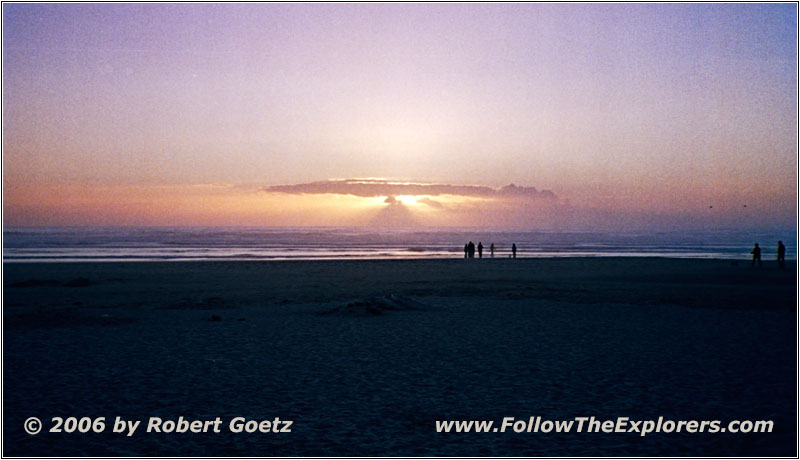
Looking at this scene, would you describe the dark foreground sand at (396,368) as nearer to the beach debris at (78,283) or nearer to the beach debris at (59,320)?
the beach debris at (59,320)

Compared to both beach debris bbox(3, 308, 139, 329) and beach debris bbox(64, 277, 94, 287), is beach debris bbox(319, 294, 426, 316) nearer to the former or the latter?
beach debris bbox(3, 308, 139, 329)

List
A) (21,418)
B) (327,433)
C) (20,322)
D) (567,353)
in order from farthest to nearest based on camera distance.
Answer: (20,322)
(567,353)
(21,418)
(327,433)

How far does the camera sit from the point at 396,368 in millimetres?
11531

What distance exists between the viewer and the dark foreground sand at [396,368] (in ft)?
25.3

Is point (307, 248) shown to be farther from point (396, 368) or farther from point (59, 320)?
point (396, 368)

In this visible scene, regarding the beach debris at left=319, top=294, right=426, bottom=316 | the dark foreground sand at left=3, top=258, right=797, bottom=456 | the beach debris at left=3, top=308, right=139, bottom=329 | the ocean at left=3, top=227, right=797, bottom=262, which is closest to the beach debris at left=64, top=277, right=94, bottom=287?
the dark foreground sand at left=3, top=258, right=797, bottom=456

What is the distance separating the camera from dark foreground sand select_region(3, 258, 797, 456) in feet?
25.3

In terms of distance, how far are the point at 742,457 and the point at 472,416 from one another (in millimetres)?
3181

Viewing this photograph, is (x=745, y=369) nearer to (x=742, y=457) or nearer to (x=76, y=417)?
(x=742, y=457)

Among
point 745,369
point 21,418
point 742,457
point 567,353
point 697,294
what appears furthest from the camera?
point 697,294

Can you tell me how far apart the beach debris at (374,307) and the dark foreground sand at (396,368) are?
0.08 metres

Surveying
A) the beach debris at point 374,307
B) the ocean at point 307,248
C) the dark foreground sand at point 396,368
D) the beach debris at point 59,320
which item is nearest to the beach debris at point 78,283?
the dark foreground sand at point 396,368

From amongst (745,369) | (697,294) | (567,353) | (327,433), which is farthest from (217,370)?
(697,294)

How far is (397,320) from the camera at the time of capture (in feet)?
57.9
